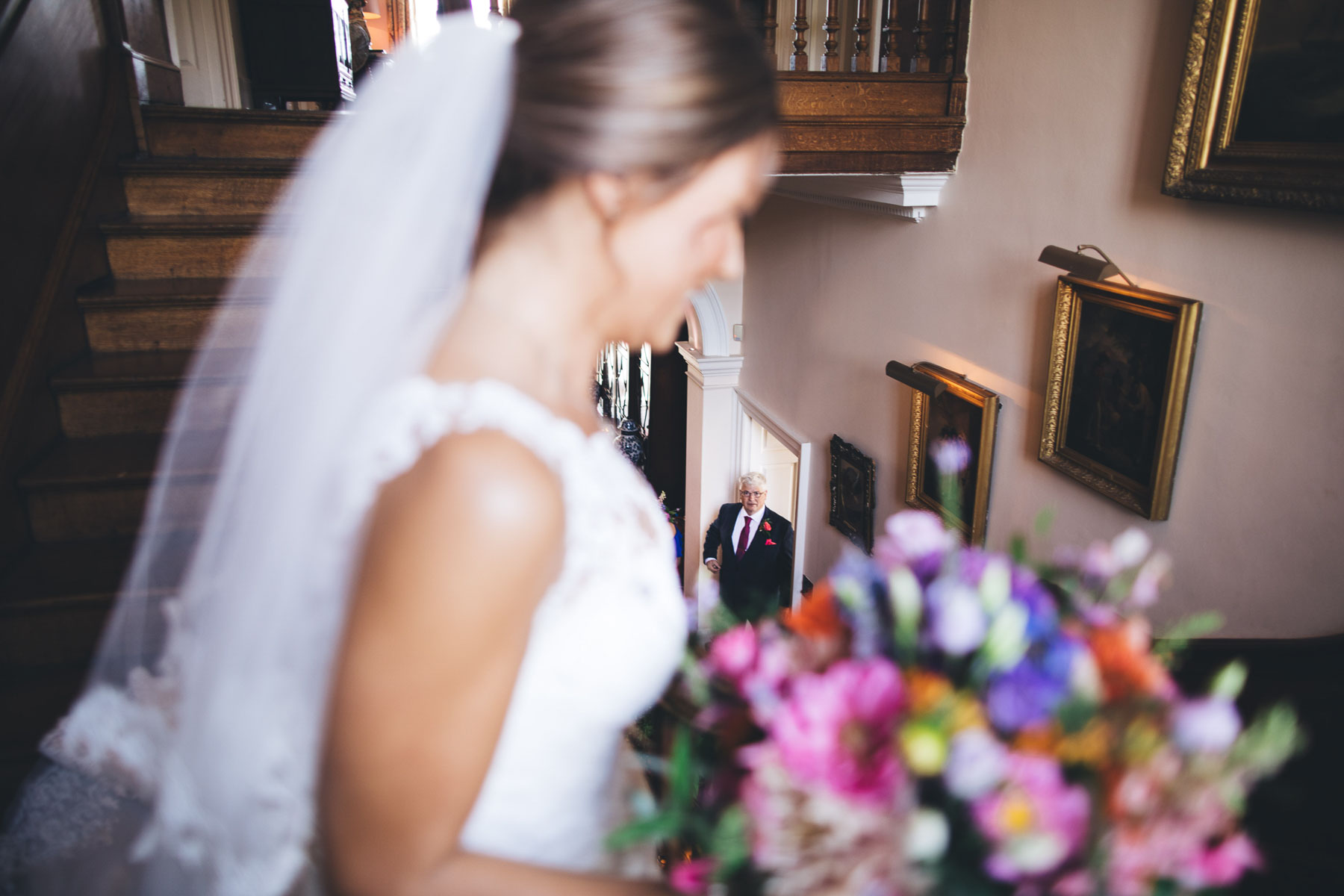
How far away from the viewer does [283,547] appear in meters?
1.03

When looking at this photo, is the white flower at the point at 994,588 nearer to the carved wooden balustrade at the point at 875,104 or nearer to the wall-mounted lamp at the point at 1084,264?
the wall-mounted lamp at the point at 1084,264

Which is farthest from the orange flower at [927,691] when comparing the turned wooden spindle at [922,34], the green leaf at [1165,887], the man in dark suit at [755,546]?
the man in dark suit at [755,546]

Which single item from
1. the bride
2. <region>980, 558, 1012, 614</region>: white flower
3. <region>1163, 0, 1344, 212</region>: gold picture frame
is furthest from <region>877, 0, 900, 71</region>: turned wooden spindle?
<region>980, 558, 1012, 614</region>: white flower

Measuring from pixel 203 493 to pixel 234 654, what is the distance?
18.7 inches

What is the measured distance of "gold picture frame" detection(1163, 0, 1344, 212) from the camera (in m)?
2.09

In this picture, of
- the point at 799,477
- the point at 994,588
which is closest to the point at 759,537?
the point at 799,477

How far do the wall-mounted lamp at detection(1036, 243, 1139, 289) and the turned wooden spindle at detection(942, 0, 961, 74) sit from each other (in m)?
1.27

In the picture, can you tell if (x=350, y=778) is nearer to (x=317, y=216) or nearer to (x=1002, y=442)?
(x=317, y=216)

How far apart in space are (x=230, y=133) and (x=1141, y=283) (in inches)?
141

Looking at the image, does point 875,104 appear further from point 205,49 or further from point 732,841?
point 205,49

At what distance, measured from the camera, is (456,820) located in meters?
0.87

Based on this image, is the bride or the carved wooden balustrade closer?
the bride

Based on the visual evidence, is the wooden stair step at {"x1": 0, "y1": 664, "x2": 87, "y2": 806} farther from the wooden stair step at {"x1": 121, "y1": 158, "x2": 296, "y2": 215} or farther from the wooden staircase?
the wooden stair step at {"x1": 121, "y1": 158, "x2": 296, "y2": 215}

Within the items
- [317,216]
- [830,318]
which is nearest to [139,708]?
[317,216]
